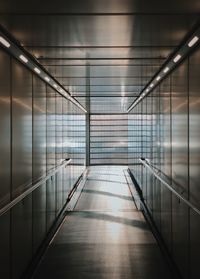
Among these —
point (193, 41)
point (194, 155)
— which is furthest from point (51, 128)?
point (193, 41)

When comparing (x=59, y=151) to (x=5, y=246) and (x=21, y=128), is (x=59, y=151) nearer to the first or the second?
(x=21, y=128)

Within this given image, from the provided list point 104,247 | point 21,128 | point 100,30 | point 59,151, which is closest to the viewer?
point 100,30

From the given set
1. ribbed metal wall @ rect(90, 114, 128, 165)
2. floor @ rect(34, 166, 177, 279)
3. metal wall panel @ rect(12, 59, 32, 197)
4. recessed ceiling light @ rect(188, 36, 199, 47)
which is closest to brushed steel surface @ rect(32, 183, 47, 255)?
floor @ rect(34, 166, 177, 279)

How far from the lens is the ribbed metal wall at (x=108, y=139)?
2366 centimetres

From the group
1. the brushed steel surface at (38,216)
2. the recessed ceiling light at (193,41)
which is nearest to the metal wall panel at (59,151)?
the brushed steel surface at (38,216)

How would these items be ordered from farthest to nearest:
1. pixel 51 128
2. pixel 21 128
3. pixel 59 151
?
pixel 59 151 → pixel 51 128 → pixel 21 128

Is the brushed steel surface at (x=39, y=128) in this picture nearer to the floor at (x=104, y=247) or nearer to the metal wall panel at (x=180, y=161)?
→ the floor at (x=104, y=247)

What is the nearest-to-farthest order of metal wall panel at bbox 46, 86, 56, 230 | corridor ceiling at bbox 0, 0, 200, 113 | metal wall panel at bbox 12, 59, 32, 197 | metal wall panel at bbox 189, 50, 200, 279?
corridor ceiling at bbox 0, 0, 200, 113 < metal wall panel at bbox 189, 50, 200, 279 < metal wall panel at bbox 12, 59, 32, 197 < metal wall panel at bbox 46, 86, 56, 230

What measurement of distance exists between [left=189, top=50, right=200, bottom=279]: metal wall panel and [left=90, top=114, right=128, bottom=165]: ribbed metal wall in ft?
62.0

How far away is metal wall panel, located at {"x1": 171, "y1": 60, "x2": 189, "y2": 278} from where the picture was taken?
491cm

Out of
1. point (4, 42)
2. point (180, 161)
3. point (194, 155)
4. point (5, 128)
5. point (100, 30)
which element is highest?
point (100, 30)

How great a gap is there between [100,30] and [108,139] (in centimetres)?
2001

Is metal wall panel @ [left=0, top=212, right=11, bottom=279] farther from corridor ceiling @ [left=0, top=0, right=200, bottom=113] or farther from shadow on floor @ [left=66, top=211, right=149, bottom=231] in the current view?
shadow on floor @ [left=66, top=211, right=149, bottom=231]

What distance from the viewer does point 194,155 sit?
4.41 m
